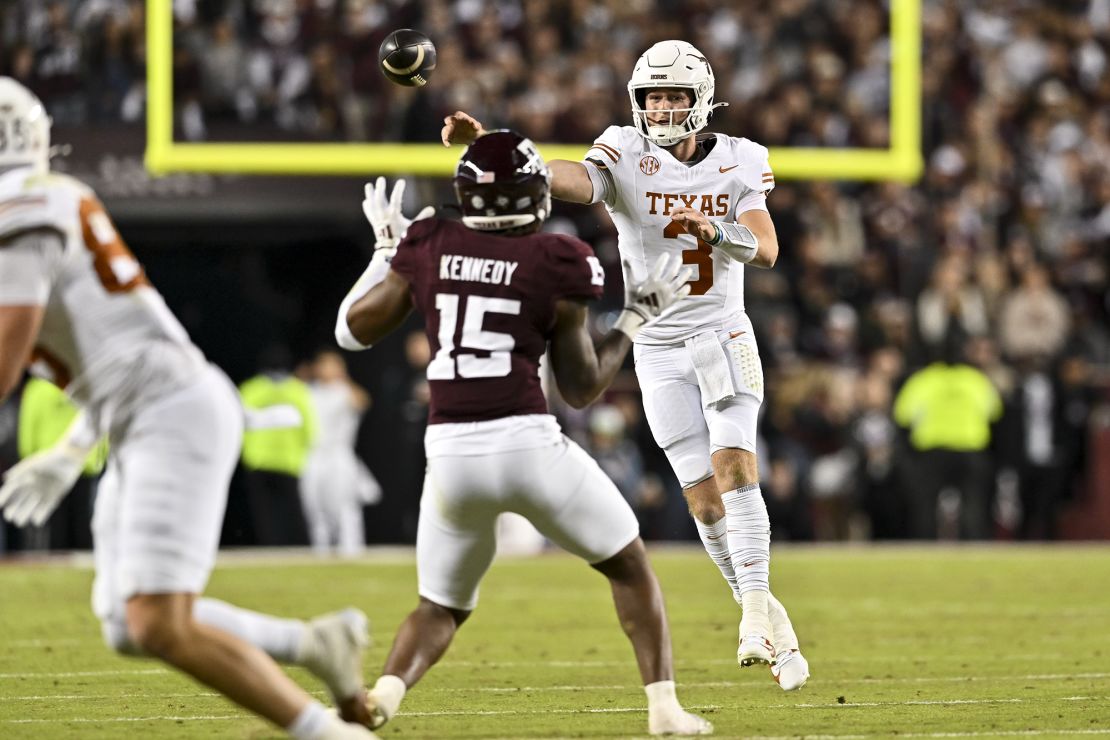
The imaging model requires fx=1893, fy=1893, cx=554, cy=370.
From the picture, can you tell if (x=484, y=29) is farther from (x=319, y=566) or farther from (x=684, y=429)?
(x=684, y=429)

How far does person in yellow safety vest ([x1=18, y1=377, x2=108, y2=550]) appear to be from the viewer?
1457cm

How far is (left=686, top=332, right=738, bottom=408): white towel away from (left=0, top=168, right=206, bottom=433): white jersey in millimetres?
2660

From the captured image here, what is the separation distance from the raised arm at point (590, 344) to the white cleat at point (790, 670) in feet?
5.53

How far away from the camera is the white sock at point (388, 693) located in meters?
5.11

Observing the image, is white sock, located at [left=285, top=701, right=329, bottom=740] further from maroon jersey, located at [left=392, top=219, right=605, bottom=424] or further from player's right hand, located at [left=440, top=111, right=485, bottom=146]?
player's right hand, located at [left=440, top=111, right=485, bottom=146]

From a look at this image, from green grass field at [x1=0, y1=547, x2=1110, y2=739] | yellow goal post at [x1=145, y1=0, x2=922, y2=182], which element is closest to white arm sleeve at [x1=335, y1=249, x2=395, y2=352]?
green grass field at [x1=0, y1=547, x2=1110, y2=739]

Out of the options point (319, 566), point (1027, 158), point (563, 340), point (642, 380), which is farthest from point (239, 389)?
point (563, 340)

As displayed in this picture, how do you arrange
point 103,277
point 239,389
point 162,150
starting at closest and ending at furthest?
1. point 103,277
2. point 162,150
3. point 239,389

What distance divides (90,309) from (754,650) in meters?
2.78

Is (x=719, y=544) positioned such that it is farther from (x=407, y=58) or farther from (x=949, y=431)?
(x=949, y=431)

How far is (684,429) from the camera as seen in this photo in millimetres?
6871

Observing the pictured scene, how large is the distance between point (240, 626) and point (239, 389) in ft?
39.0

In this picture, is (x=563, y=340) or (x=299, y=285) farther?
(x=299, y=285)

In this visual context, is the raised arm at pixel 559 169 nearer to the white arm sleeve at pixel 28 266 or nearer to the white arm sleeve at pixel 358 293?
the white arm sleeve at pixel 358 293
